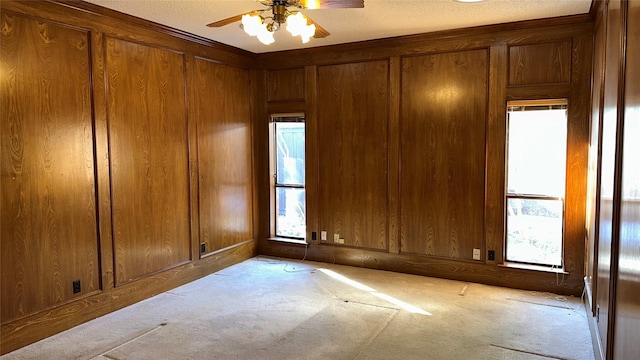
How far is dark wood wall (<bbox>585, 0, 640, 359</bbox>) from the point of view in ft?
5.68

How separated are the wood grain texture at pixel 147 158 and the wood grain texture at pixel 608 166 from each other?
3730 millimetres

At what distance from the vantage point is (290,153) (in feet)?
18.4

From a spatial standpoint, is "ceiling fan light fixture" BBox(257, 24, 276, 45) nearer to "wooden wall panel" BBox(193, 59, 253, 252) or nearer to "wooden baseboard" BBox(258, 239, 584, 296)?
"wooden wall panel" BBox(193, 59, 253, 252)

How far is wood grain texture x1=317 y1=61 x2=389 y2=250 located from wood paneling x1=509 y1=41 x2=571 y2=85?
1331 mm

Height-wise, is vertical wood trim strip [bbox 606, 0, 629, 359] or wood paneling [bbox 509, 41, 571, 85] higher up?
wood paneling [bbox 509, 41, 571, 85]

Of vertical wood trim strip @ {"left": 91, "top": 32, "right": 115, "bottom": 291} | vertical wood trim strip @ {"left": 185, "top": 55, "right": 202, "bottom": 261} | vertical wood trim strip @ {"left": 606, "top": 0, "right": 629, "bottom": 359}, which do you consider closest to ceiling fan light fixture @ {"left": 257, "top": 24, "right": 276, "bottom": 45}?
vertical wood trim strip @ {"left": 91, "top": 32, "right": 115, "bottom": 291}

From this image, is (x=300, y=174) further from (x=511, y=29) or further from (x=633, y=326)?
(x=633, y=326)

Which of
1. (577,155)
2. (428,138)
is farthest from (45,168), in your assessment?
(577,155)

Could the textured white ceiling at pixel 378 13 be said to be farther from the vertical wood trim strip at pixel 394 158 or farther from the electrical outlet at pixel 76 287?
the electrical outlet at pixel 76 287

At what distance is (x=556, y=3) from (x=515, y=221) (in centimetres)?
208

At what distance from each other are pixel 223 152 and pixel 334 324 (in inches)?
100

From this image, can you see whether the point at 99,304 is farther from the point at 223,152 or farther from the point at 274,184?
the point at 274,184

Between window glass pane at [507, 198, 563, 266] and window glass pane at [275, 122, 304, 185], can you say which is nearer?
window glass pane at [507, 198, 563, 266]

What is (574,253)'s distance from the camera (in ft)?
13.4
